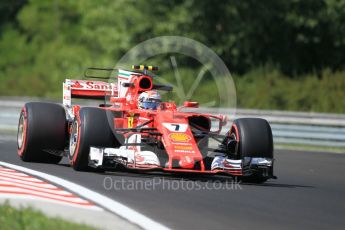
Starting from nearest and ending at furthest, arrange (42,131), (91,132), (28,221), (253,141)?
(28,221), (91,132), (253,141), (42,131)

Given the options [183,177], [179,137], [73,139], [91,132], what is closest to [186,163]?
[179,137]

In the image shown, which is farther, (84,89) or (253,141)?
(84,89)

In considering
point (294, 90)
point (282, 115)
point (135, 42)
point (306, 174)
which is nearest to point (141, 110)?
point (306, 174)

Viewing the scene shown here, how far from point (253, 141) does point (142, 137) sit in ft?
5.62

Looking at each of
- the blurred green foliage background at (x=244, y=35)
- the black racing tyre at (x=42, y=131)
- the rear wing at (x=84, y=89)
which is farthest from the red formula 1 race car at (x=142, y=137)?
the blurred green foliage background at (x=244, y=35)

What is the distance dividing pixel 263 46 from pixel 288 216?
3099 cm

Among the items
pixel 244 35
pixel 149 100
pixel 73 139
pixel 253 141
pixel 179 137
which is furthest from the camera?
pixel 244 35

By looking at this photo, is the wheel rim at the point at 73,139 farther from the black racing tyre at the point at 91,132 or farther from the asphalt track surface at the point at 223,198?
the black racing tyre at the point at 91,132

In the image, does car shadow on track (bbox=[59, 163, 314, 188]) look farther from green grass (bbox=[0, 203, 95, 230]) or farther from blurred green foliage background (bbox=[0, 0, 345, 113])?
blurred green foliage background (bbox=[0, 0, 345, 113])

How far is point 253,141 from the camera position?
1403 centimetres

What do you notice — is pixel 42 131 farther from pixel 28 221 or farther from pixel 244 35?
pixel 244 35

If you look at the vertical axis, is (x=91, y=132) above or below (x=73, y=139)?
above

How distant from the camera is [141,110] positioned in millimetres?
14438

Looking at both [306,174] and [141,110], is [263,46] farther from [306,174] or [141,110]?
[141,110]
